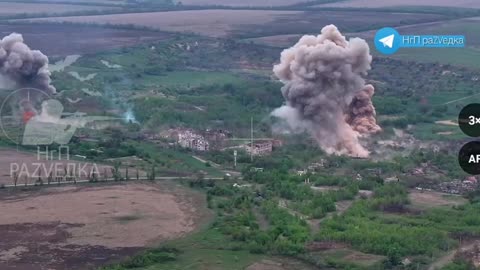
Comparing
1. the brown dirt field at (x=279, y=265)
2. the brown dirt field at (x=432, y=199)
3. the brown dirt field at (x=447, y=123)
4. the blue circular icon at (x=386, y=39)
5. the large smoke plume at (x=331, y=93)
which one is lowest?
the brown dirt field at (x=279, y=265)

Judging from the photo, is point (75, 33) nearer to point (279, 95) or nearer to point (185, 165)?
point (279, 95)

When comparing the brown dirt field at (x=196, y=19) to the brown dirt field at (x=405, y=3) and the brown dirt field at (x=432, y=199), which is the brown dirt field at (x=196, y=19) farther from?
the brown dirt field at (x=432, y=199)

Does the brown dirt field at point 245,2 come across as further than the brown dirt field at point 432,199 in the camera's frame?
Yes

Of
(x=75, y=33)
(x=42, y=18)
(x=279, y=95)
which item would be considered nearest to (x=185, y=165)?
(x=279, y=95)

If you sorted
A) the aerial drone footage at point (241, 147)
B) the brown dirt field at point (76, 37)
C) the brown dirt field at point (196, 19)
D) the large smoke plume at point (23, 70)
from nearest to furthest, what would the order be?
the aerial drone footage at point (241, 147)
the large smoke plume at point (23, 70)
the brown dirt field at point (76, 37)
the brown dirt field at point (196, 19)

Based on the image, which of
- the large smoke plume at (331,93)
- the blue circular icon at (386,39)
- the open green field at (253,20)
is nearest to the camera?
the blue circular icon at (386,39)

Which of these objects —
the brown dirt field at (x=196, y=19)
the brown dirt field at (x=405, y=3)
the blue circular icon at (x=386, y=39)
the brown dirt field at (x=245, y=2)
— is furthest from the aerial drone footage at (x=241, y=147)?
the brown dirt field at (x=245, y=2)

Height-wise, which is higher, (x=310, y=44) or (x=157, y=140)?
(x=310, y=44)

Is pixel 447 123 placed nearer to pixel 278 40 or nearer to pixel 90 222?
pixel 90 222

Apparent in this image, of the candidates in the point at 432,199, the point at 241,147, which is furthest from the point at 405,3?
the point at 432,199
